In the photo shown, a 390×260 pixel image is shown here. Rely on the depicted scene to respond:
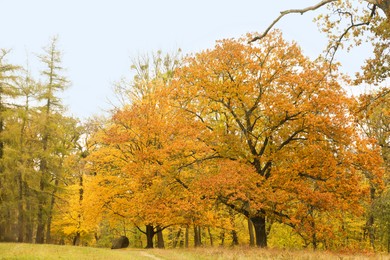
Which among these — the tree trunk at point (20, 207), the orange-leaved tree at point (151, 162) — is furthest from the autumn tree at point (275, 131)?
the tree trunk at point (20, 207)

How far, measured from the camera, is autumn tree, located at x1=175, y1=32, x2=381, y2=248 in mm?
18984

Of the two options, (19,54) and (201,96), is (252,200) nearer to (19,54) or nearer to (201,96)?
(201,96)

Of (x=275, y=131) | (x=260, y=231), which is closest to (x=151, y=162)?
(x=260, y=231)

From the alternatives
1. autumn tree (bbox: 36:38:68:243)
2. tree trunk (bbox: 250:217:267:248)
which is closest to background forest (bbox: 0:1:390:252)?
tree trunk (bbox: 250:217:267:248)

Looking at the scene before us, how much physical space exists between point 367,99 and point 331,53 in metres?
1.80

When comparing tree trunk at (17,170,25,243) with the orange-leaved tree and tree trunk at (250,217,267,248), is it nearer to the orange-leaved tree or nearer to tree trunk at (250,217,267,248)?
the orange-leaved tree

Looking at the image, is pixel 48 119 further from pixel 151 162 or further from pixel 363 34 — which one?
pixel 363 34

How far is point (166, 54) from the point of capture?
32781 mm

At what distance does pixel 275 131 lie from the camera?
69.3 feet

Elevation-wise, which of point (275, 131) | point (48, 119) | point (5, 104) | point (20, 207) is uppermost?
point (5, 104)

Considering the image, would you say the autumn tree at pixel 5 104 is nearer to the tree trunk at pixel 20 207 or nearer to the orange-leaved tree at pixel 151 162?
the tree trunk at pixel 20 207

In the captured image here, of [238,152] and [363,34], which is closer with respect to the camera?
[363,34]

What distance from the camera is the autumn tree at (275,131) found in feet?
62.3

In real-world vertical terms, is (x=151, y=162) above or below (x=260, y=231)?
above
